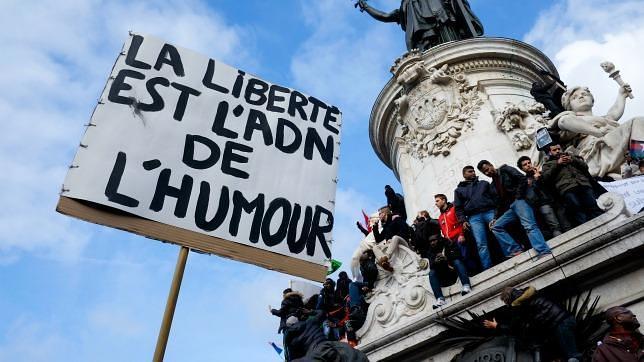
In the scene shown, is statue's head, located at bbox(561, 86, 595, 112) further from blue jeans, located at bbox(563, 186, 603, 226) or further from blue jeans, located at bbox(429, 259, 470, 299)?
blue jeans, located at bbox(429, 259, 470, 299)

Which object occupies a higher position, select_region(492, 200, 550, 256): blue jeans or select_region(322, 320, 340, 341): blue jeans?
select_region(492, 200, 550, 256): blue jeans

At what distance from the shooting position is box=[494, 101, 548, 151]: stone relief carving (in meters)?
10.2

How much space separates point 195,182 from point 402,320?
385 centimetres

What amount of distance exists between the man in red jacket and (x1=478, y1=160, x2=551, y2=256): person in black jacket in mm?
521

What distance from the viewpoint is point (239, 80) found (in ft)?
16.2

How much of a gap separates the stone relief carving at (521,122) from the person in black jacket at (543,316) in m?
5.73

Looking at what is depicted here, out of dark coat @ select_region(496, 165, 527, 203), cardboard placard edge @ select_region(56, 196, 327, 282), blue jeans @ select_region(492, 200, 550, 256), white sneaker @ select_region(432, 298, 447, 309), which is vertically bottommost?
Answer: cardboard placard edge @ select_region(56, 196, 327, 282)

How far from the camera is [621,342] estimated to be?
167 inches

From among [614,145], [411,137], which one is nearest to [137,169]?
[614,145]

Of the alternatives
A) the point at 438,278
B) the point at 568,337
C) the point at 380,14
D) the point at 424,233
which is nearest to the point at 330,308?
the point at 424,233

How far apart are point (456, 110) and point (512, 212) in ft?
18.0

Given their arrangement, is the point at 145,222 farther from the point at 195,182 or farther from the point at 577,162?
the point at 577,162

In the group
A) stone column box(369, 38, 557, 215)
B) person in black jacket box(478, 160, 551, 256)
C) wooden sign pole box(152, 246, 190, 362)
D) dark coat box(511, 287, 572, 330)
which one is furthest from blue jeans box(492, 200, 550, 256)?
wooden sign pole box(152, 246, 190, 362)

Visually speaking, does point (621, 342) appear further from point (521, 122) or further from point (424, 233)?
point (521, 122)
